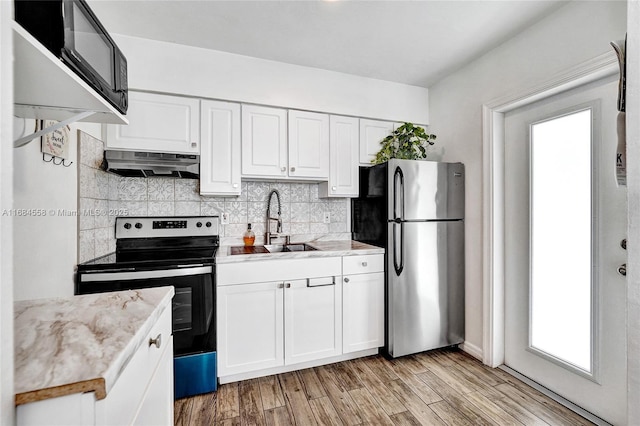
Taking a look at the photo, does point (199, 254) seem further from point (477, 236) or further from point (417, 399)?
point (477, 236)

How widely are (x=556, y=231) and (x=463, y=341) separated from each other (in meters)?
1.21

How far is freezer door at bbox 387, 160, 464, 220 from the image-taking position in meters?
2.34

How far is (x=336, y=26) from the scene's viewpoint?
201 centimetres

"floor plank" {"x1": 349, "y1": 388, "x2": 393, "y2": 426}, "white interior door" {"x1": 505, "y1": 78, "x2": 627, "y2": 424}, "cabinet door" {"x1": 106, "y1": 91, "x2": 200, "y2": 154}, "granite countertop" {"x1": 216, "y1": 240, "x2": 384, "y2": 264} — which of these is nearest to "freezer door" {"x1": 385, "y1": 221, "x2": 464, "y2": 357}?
"granite countertop" {"x1": 216, "y1": 240, "x2": 384, "y2": 264}

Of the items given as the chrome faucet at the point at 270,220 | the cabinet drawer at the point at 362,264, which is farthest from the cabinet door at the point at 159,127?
the cabinet drawer at the point at 362,264

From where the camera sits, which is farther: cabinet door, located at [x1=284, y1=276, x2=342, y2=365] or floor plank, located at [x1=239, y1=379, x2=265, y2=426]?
cabinet door, located at [x1=284, y1=276, x2=342, y2=365]

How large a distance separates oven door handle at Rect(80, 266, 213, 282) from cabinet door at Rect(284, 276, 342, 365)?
626 millimetres

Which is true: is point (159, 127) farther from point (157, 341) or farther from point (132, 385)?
point (132, 385)

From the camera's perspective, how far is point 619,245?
1.59 meters

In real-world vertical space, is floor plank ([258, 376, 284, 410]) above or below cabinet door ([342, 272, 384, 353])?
below

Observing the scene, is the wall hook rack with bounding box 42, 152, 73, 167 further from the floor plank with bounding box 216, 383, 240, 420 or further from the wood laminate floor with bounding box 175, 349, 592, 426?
the floor plank with bounding box 216, 383, 240, 420

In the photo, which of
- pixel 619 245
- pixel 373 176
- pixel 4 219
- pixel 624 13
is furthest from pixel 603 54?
pixel 4 219

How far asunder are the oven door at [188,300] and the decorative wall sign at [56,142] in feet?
2.39

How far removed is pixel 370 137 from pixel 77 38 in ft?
7.55
